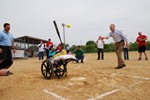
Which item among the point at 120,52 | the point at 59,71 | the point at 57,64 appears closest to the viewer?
the point at 57,64

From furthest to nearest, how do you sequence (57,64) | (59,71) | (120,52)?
1. (120,52)
2. (59,71)
3. (57,64)

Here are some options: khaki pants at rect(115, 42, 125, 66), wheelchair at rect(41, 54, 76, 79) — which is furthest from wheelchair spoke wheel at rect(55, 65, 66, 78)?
khaki pants at rect(115, 42, 125, 66)

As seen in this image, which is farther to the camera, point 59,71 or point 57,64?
point 59,71

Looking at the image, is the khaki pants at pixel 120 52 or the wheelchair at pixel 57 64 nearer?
the wheelchair at pixel 57 64

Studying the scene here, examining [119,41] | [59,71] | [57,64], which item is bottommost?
[59,71]

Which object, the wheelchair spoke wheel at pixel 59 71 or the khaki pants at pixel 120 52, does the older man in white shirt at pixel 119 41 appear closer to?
the khaki pants at pixel 120 52

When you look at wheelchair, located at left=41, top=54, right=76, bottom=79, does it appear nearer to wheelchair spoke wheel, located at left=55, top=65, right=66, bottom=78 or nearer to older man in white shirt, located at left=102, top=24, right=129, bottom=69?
wheelchair spoke wheel, located at left=55, top=65, right=66, bottom=78

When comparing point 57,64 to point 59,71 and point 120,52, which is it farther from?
point 120,52

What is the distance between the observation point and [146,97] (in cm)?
320

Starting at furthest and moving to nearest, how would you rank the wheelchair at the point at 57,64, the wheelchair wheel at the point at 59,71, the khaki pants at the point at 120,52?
1. the khaki pants at the point at 120,52
2. the wheelchair wheel at the point at 59,71
3. the wheelchair at the point at 57,64

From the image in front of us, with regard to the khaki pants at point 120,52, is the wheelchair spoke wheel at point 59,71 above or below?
below

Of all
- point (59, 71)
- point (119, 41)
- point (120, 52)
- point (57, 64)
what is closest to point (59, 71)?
point (59, 71)

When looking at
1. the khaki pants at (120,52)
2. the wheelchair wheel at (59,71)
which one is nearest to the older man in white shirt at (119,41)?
the khaki pants at (120,52)

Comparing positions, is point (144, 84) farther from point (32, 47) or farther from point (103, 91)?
point (32, 47)
